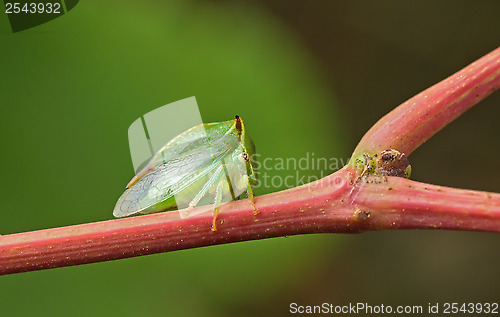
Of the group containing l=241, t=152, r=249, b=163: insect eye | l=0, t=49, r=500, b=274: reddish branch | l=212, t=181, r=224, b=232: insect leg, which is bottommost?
l=0, t=49, r=500, b=274: reddish branch

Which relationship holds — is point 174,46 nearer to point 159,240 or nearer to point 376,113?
point 159,240

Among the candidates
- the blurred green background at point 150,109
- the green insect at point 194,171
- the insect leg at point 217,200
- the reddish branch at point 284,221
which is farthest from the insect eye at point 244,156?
the blurred green background at point 150,109

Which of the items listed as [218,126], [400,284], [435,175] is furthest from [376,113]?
[218,126]

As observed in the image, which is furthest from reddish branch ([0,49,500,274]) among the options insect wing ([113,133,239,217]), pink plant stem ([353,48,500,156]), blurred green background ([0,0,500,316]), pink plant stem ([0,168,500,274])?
blurred green background ([0,0,500,316])

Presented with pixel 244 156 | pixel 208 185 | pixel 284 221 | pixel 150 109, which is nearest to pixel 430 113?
pixel 284 221

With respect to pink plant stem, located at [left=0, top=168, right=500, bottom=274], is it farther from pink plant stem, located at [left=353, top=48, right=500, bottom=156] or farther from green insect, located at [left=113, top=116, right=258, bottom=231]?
green insect, located at [left=113, top=116, right=258, bottom=231]

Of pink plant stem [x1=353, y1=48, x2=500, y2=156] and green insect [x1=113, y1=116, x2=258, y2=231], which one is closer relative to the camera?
pink plant stem [x1=353, y1=48, x2=500, y2=156]
